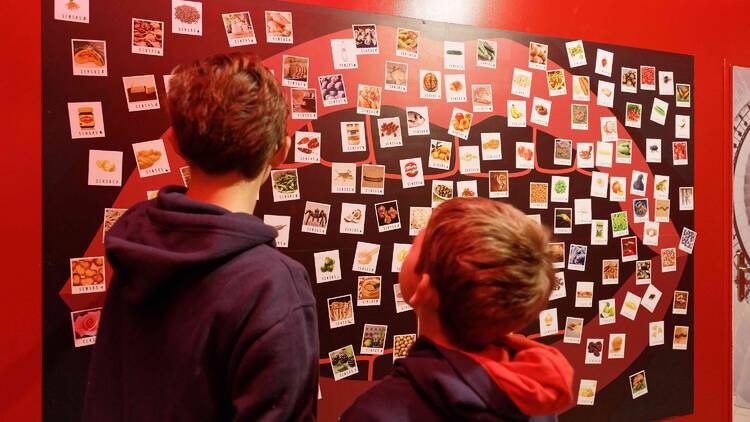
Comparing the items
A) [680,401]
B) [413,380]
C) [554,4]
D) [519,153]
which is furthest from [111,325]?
[680,401]

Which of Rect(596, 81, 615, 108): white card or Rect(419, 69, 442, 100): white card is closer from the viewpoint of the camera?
Rect(419, 69, 442, 100): white card

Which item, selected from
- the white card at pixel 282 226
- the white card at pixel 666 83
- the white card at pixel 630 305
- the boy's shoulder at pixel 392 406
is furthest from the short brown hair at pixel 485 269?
the white card at pixel 666 83

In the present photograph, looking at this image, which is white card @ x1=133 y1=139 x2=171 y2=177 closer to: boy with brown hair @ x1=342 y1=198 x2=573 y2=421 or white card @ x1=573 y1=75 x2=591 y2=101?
boy with brown hair @ x1=342 y1=198 x2=573 y2=421

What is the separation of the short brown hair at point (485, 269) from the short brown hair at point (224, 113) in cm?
34

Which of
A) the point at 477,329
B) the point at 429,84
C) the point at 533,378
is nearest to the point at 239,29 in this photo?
the point at 429,84

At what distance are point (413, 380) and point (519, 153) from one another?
1.35m

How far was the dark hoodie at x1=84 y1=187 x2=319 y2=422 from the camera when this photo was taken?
871 millimetres

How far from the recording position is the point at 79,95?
154 centimetres

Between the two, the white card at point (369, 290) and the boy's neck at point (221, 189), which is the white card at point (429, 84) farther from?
the boy's neck at point (221, 189)

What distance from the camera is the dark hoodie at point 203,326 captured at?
2.86 ft

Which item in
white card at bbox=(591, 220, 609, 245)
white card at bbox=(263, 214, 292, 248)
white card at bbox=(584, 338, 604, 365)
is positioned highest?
white card at bbox=(263, 214, 292, 248)

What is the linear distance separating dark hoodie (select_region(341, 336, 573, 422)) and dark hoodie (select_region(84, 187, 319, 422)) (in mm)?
134

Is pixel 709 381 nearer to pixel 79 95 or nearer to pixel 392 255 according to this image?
pixel 392 255

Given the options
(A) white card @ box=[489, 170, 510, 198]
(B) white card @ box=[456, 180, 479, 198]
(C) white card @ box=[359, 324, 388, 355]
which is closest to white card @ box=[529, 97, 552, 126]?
(A) white card @ box=[489, 170, 510, 198]
